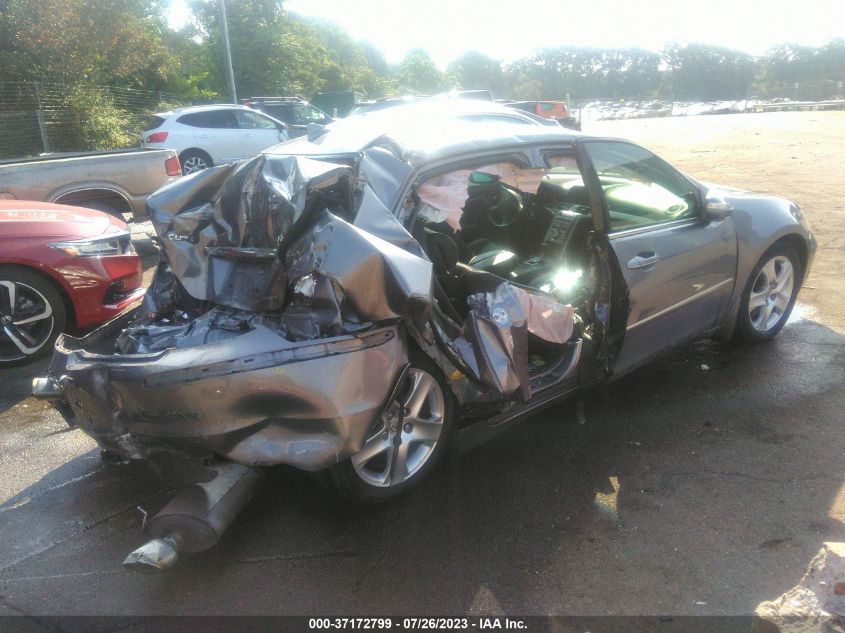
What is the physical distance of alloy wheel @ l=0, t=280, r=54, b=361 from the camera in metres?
5.04

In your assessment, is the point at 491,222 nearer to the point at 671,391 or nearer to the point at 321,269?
the point at 671,391

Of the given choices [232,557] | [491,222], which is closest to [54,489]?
[232,557]

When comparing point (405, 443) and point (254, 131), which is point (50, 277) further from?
point (254, 131)

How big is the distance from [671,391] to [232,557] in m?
2.87

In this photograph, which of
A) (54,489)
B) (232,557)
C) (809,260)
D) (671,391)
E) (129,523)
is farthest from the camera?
(809,260)

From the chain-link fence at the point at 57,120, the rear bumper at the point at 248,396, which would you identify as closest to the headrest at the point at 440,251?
the rear bumper at the point at 248,396

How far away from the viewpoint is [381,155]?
336 centimetres

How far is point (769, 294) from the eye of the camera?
192 inches

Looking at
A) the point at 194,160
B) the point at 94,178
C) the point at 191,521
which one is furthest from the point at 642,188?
the point at 194,160

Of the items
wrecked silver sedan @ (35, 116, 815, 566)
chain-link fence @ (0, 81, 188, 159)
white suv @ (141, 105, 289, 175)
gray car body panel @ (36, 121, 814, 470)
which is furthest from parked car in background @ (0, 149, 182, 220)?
chain-link fence @ (0, 81, 188, 159)

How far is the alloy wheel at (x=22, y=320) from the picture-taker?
5041mm

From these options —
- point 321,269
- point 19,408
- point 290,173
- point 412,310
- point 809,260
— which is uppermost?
point 290,173

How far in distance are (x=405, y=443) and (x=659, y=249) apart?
1.93 metres

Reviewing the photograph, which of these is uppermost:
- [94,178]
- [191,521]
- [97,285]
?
[94,178]
